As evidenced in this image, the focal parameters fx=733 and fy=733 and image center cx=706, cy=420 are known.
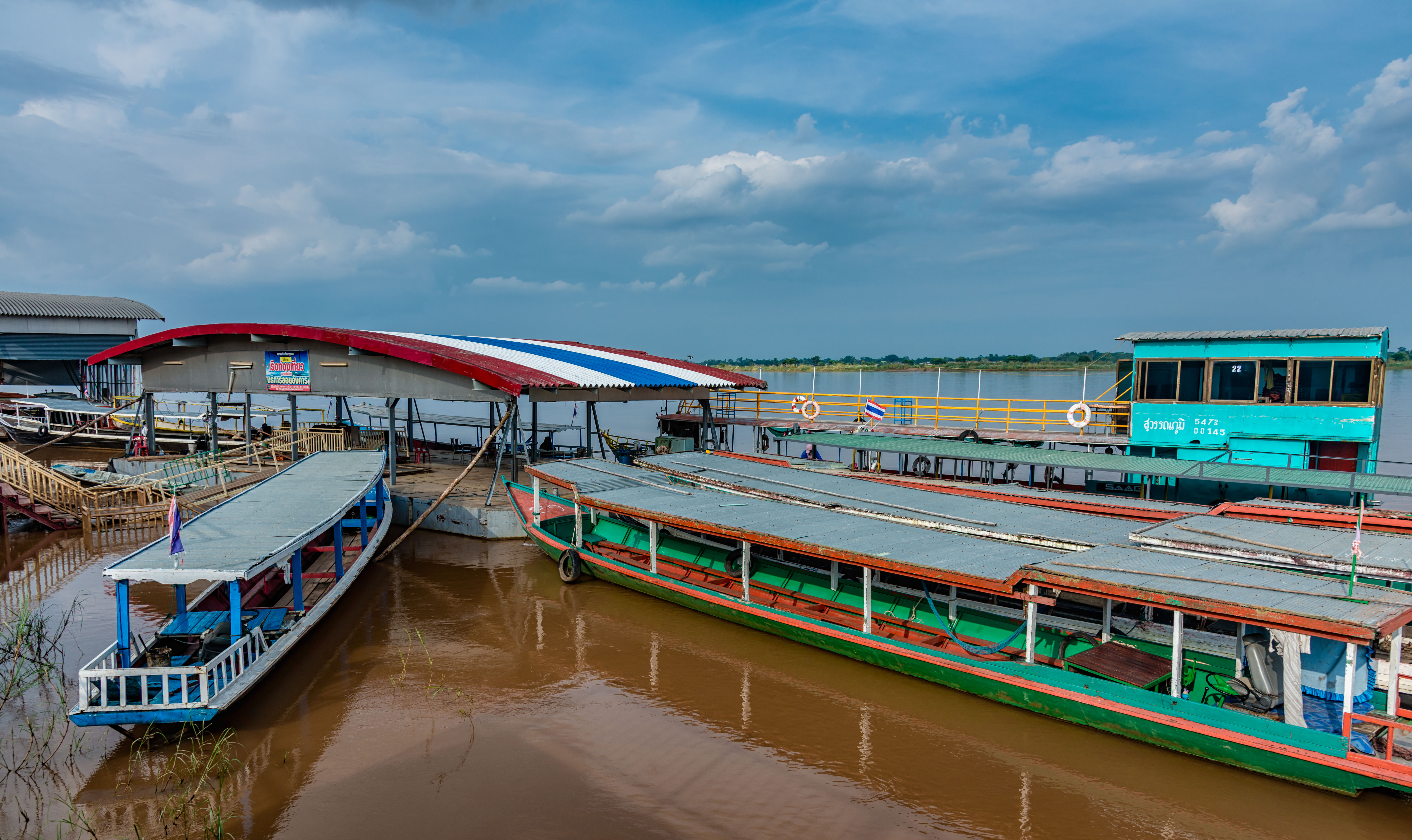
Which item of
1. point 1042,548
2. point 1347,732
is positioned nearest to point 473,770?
point 1042,548

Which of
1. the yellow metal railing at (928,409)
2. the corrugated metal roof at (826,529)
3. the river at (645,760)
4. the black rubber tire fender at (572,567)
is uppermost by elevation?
the yellow metal railing at (928,409)

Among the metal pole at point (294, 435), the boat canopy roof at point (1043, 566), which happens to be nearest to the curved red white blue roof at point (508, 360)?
the metal pole at point (294, 435)

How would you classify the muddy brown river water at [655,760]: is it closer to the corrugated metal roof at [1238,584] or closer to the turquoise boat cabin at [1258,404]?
the corrugated metal roof at [1238,584]

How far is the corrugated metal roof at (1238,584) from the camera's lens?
26.2ft

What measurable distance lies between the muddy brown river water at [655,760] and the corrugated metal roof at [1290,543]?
9.36 feet

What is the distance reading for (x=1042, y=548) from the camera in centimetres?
1159

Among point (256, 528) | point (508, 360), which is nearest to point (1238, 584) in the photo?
point (256, 528)

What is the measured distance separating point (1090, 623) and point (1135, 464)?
9363 millimetres

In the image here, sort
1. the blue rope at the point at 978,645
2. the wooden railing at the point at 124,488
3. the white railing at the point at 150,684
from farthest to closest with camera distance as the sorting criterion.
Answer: the wooden railing at the point at 124,488 < the blue rope at the point at 978,645 < the white railing at the point at 150,684

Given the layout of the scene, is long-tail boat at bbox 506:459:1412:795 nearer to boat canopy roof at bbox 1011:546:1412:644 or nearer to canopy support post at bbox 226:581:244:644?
boat canopy roof at bbox 1011:546:1412:644

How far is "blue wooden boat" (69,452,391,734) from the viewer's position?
924 centimetres

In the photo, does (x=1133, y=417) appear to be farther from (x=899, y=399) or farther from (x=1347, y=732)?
(x=1347, y=732)

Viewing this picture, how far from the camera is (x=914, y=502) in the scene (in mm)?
14930

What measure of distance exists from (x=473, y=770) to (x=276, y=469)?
18510mm
